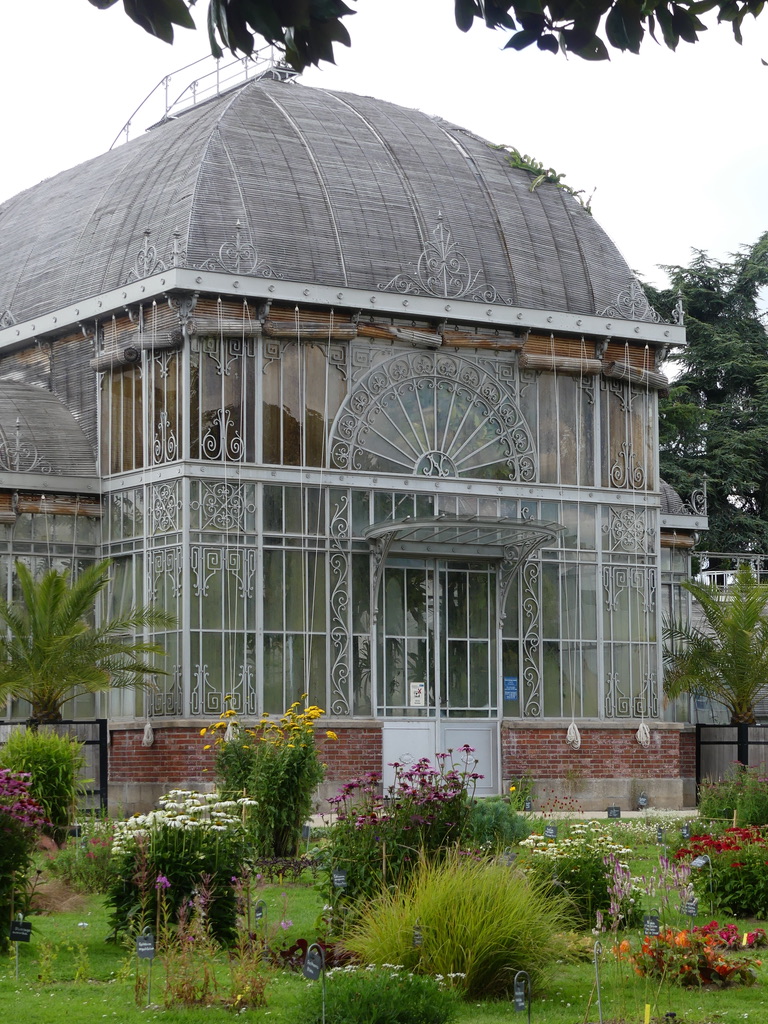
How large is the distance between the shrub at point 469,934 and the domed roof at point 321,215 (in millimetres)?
17285

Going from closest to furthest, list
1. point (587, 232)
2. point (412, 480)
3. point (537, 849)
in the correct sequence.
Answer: point (537, 849)
point (412, 480)
point (587, 232)

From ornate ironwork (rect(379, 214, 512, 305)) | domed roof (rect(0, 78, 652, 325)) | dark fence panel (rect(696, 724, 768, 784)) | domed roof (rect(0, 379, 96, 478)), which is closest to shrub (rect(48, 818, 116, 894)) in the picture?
domed roof (rect(0, 379, 96, 478))

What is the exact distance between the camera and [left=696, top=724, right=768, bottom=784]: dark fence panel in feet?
98.1

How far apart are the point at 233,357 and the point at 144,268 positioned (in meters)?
2.25

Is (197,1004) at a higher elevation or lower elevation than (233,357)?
lower

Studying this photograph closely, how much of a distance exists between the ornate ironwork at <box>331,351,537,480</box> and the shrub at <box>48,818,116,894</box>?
1167 centimetres

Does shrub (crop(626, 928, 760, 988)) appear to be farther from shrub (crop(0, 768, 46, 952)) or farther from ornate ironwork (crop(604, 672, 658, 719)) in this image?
ornate ironwork (crop(604, 672, 658, 719))

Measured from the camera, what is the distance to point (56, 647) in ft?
81.6

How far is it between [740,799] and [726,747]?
38.5ft

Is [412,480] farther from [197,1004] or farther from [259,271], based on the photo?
[197,1004]

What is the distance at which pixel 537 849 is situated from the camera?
14242 millimetres

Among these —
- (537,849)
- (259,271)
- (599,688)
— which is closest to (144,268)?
(259,271)

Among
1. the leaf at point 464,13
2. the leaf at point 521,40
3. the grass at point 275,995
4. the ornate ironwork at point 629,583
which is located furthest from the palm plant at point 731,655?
the leaf at point 464,13

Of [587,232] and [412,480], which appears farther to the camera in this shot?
[587,232]
